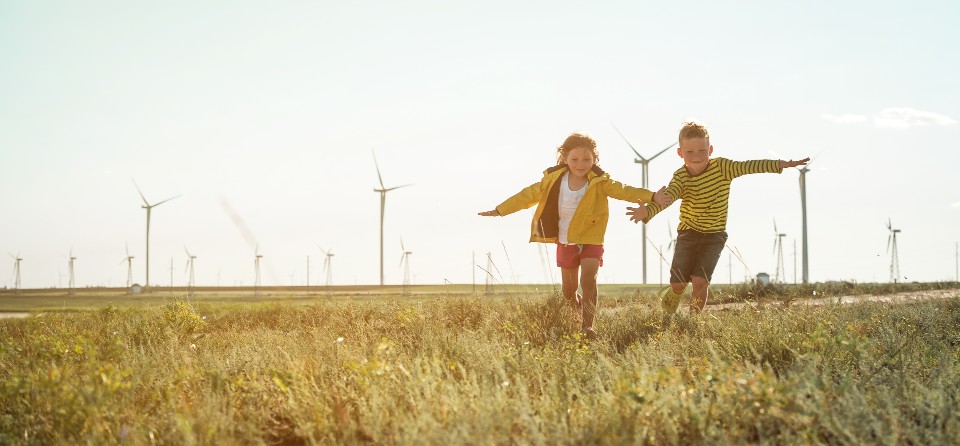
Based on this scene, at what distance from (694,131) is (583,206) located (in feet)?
5.01

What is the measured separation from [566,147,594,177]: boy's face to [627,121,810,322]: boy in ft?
3.09

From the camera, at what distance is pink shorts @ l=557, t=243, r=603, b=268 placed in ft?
27.5

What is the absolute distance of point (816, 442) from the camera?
3.45 metres

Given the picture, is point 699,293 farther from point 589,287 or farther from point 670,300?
point 589,287

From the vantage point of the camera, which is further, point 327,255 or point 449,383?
point 327,255

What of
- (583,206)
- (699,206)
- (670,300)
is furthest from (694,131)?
(670,300)

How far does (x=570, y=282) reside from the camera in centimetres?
866

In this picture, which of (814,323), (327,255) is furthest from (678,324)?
(327,255)

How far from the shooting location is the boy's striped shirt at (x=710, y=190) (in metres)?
8.80

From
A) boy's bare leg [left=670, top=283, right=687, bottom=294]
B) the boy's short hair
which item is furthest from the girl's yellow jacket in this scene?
boy's bare leg [left=670, top=283, right=687, bottom=294]

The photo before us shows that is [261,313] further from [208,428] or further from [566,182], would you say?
[208,428]

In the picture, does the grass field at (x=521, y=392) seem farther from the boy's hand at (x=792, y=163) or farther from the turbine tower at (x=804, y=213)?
the turbine tower at (x=804, y=213)

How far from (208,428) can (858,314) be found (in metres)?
6.44

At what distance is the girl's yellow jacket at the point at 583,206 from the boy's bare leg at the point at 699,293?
3.55ft
